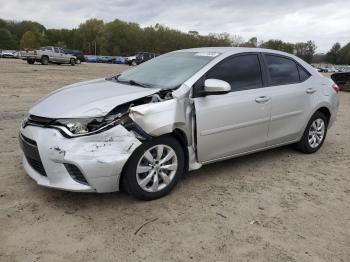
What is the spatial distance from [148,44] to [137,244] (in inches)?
4097

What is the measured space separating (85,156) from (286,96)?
116 inches

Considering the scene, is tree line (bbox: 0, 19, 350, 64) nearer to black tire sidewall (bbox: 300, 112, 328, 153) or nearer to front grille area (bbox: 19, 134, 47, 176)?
black tire sidewall (bbox: 300, 112, 328, 153)

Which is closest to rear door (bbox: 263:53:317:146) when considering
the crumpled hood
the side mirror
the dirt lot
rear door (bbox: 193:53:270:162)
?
rear door (bbox: 193:53:270:162)

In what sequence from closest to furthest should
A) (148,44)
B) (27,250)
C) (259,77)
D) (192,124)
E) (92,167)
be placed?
(27,250) → (92,167) → (192,124) → (259,77) → (148,44)

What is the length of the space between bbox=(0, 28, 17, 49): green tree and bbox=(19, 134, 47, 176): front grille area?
105 m

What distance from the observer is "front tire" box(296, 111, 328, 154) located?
18.6 feet

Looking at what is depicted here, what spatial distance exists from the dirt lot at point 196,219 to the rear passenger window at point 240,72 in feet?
3.77

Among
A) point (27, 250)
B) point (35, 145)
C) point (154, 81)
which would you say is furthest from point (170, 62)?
point (27, 250)

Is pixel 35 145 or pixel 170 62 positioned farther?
pixel 170 62

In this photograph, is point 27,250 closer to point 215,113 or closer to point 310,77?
point 215,113

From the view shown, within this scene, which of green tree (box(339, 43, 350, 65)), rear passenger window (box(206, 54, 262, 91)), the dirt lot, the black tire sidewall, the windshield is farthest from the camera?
green tree (box(339, 43, 350, 65))

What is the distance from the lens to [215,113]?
4.21 metres

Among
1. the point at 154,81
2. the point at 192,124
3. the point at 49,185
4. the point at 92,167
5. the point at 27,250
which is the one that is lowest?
the point at 27,250

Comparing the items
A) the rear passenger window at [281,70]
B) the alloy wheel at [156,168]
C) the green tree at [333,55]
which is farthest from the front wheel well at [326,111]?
the green tree at [333,55]
